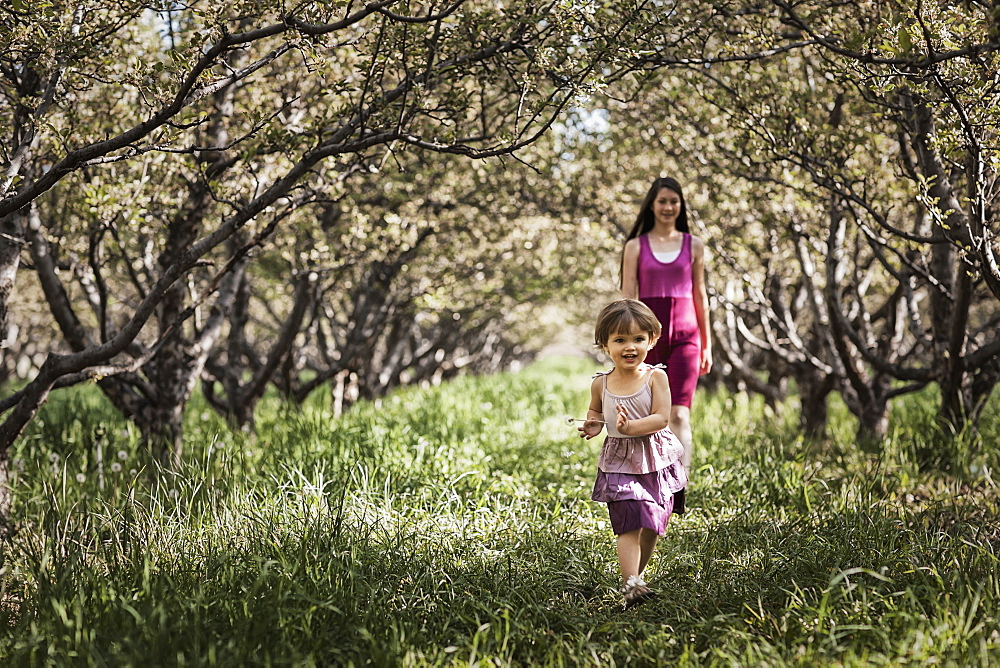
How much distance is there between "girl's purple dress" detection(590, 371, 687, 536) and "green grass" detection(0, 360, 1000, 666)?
0.34 m

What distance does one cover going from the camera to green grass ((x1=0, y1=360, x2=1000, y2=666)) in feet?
8.86

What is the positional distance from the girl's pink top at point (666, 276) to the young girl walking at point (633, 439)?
955 mm

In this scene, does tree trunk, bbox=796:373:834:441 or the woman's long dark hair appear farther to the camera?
tree trunk, bbox=796:373:834:441

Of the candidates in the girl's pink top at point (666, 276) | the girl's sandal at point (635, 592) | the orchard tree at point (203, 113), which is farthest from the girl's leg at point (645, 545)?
the orchard tree at point (203, 113)

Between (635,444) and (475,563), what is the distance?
0.95m

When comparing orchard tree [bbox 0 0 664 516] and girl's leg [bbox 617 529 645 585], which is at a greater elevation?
orchard tree [bbox 0 0 664 516]

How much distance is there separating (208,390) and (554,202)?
4443 millimetres

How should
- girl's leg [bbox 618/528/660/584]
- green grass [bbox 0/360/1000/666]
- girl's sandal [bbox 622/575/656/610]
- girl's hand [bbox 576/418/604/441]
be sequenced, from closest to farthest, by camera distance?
green grass [bbox 0/360/1000/666] < girl's sandal [bbox 622/575/656/610] < girl's leg [bbox 618/528/660/584] < girl's hand [bbox 576/418/604/441]

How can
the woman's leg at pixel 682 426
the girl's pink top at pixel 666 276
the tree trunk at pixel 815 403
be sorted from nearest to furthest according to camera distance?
the woman's leg at pixel 682 426 < the girl's pink top at pixel 666 276 < the tree trunk at pixel 815 403

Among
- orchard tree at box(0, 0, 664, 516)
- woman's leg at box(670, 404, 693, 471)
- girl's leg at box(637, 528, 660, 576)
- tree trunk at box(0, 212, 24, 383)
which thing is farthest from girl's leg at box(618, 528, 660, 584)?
tree trunk at box(0, 212, 24, 383)

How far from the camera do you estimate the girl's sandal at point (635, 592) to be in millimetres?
3256

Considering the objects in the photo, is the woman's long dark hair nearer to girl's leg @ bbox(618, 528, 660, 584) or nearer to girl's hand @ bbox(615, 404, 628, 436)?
girl's hand @ bbox(615, 404, 628, 436)

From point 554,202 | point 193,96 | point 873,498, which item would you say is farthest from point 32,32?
point 554,202

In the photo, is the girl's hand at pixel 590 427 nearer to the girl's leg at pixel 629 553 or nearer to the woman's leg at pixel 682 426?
the girl's leg at pixel 629 553
